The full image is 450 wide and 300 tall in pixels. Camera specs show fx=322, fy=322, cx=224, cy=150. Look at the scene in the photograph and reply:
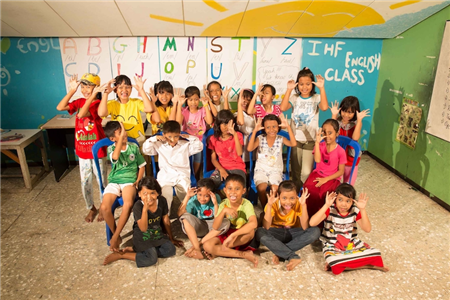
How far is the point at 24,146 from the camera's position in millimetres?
3709

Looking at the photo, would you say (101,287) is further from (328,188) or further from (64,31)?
(64,31)

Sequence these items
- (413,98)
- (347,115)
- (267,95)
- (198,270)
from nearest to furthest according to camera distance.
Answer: (198,270) → (347,115) → (267,95) → (413,98)

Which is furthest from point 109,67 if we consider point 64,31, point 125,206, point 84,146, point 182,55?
point 125,206

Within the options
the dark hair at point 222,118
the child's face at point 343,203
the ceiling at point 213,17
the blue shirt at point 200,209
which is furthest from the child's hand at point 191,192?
the ceiling at point 213,17

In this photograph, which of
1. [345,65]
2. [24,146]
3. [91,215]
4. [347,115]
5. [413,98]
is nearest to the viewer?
[91,215]

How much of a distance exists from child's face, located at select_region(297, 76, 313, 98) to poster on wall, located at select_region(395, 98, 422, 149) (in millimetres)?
1395

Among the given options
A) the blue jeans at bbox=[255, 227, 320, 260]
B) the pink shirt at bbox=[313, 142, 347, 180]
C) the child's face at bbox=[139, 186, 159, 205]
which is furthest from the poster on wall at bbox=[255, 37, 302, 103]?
the child's face at bbox=[139, 186, 159, 205]

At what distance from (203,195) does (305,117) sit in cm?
146

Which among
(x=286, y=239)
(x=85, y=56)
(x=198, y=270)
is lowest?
(x=198, y=270)

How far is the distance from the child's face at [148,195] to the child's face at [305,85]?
1853 millimetres

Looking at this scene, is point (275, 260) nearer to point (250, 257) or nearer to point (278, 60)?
point (250, 257)

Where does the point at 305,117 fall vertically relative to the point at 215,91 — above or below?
below

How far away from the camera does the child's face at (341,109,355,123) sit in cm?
331

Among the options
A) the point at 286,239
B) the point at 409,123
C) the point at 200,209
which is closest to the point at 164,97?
the point at 200,209
